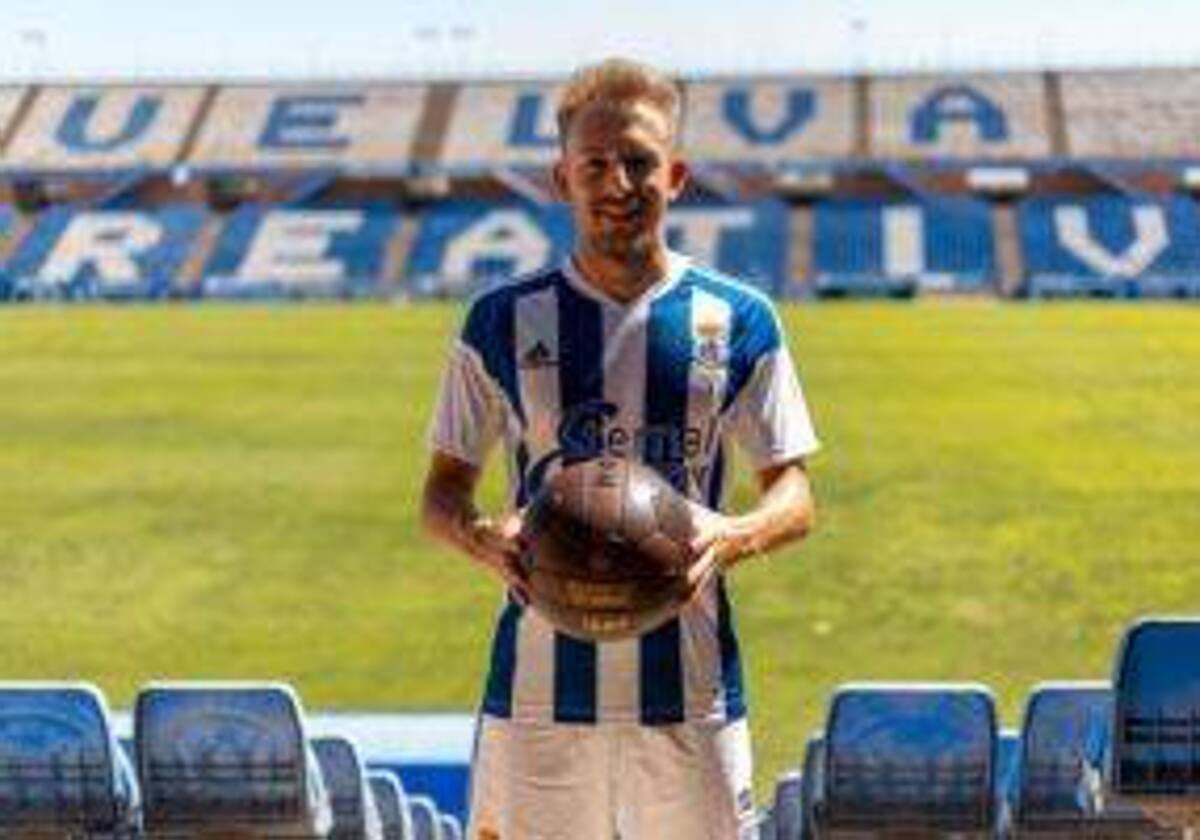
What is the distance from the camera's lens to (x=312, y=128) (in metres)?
57.2

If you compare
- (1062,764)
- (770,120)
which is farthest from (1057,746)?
(770,120)

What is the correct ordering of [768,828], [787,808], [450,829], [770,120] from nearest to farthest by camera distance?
[787,808], [768,828], [450,829], [770,120]

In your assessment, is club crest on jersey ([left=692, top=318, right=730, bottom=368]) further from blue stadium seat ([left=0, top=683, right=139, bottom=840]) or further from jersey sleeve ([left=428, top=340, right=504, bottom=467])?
blue stadium seat ([left=0, top=683, right=139, bottom=840])

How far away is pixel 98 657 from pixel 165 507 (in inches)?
190

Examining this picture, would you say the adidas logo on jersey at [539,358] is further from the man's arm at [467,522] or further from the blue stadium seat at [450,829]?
the blue stadium seat at [450,829]

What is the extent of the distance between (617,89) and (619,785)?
1148mm

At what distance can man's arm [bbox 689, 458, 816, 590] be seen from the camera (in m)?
3.30

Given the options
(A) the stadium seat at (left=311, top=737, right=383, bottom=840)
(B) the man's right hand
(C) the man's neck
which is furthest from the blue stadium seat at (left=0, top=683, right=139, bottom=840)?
(C) the man's neck

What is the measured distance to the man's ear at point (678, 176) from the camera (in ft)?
11.2

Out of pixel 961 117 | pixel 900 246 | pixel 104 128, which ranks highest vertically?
pixel 104 128

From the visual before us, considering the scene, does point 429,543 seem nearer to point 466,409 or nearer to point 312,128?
point 466,409

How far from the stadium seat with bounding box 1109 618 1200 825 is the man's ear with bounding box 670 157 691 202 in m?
1.49

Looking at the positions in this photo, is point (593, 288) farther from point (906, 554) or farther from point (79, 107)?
point (79, 107)

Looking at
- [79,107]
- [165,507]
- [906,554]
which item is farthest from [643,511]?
[79,107]
